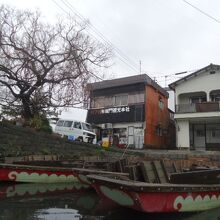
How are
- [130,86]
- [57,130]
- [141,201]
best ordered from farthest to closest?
[130,86] < [57,130] < [141,201]

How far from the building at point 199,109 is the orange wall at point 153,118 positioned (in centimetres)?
228

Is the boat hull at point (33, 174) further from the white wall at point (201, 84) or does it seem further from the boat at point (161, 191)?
the white wall at point (201, 84)

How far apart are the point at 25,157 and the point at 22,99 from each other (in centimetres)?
718

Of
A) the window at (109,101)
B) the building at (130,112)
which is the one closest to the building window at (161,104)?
the building at (130,112)

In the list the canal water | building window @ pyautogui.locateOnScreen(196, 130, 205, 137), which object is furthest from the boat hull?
building window @ pyautogui.locateOnScreen(196, 130, 205, 137)

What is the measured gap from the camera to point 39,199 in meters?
10.2

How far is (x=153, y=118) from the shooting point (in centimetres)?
3177

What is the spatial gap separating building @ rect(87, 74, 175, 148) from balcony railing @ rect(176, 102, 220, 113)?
3030 mm

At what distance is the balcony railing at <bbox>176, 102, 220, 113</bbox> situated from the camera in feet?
90.5

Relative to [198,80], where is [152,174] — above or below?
below

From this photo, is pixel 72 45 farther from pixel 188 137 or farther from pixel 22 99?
pixel 188 137

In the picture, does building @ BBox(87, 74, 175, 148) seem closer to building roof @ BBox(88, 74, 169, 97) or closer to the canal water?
building roof @ BBox(88, 74, 169, 97)

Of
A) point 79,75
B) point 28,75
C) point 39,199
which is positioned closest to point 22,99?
point 28,75

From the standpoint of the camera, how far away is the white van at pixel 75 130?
26.6m
